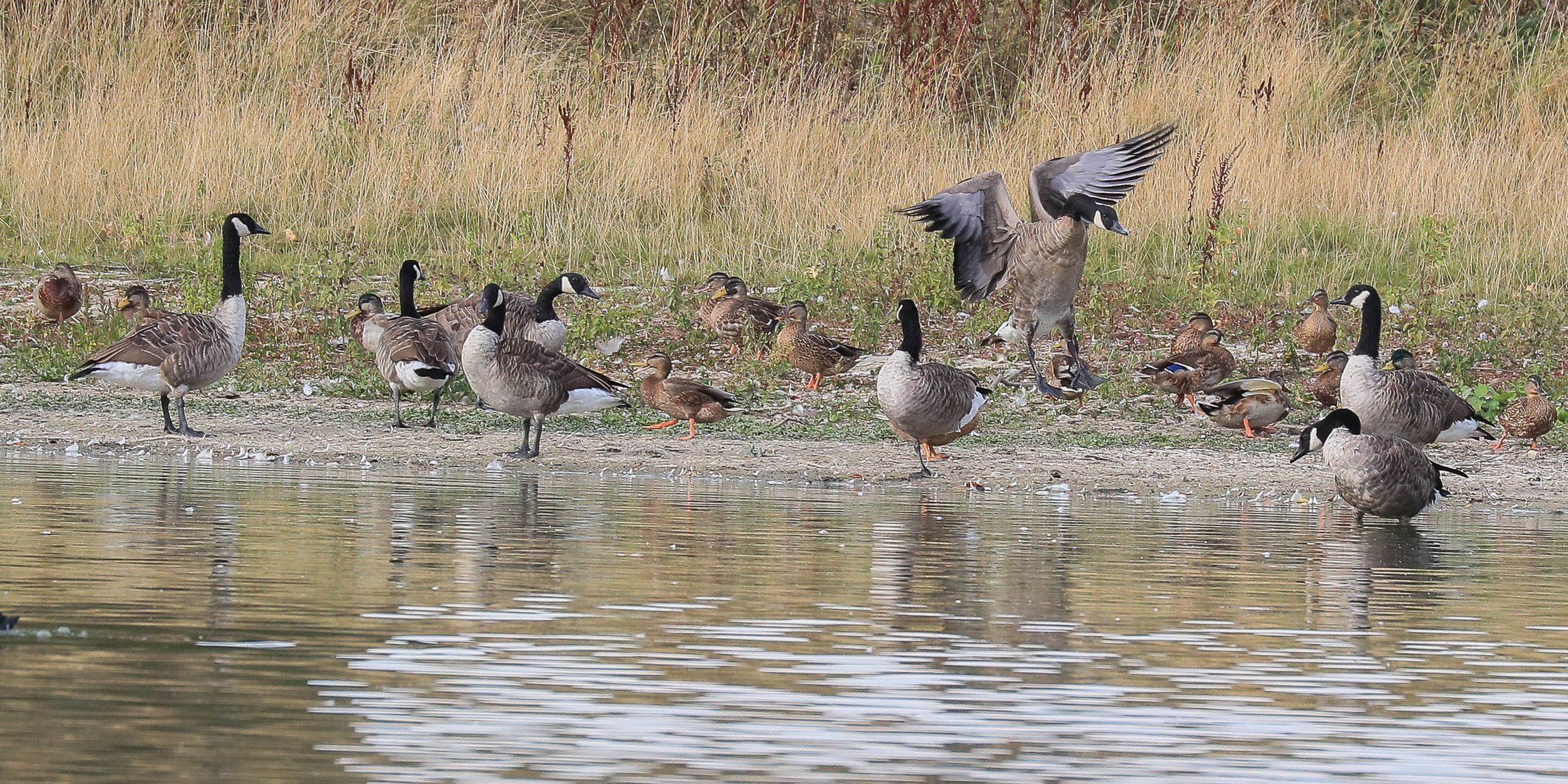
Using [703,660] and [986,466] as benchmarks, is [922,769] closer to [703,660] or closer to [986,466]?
[703,660]

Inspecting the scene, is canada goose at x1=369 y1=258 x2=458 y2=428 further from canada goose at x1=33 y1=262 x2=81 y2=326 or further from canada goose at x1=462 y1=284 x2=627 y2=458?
canada goose at x1=33 y1=262 x2=81 y2=326

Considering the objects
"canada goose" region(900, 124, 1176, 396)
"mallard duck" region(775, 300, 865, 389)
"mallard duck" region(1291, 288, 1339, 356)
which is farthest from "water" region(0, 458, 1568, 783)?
"mallard duck" region(1291, 288, 1339, 356)

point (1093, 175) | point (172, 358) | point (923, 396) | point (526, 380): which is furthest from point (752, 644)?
point (1093, 175)

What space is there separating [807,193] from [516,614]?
10829mm

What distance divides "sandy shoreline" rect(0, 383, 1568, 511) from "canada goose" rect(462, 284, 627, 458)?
0.81ft

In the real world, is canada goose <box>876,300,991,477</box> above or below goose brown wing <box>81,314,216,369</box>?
below

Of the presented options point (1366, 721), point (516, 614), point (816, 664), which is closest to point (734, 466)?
point (516, 614)

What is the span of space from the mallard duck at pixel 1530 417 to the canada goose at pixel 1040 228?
8.26ft

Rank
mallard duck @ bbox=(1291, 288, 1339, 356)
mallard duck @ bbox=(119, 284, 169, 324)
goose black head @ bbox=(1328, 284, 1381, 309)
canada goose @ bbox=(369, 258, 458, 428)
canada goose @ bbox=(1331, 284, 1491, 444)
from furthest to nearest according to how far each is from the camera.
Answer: mallard duck @ bbox=(119, 284, 169, 324), mallard duck @ bbox=(1291, 288, 1339, 356), goose black head @ bbox=(1328, 284, 1381, 309), canada goose @ bbox=(369, 258, 458, 428), canada goose @ bbox=(1331, 284, 1491, 444)

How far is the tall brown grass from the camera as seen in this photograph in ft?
55.7

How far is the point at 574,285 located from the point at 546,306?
1.53ft

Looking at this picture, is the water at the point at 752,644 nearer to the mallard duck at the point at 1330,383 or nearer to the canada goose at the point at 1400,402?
the canada goose at the point at 1400,402

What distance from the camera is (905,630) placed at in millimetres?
6691

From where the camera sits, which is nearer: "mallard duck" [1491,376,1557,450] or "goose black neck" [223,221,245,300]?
"mallard duck" [1491,376,1557,450]
